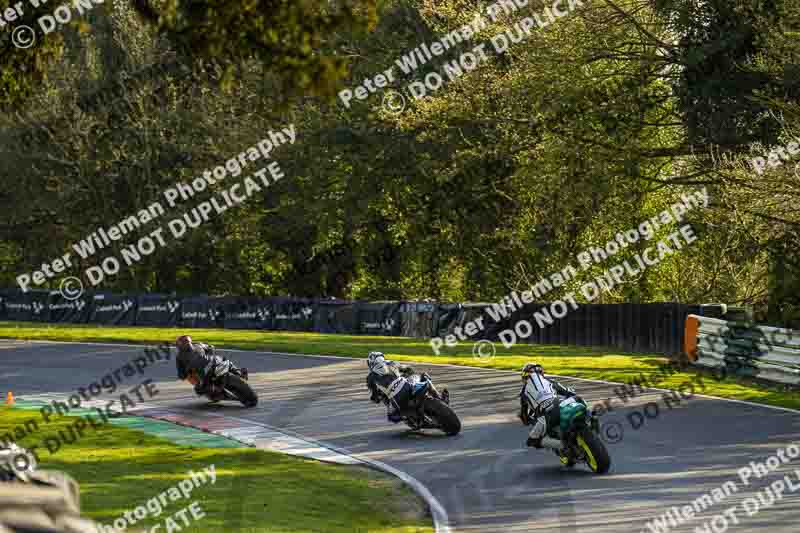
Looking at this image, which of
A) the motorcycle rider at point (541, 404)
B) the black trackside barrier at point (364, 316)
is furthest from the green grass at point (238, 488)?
the black trackside barrier at point (364, 316)

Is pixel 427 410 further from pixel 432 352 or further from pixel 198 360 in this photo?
pixel 432 352

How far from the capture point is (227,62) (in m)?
11.8

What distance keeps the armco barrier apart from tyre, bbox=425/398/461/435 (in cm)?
867

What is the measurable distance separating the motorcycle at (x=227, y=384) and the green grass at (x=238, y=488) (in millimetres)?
2703

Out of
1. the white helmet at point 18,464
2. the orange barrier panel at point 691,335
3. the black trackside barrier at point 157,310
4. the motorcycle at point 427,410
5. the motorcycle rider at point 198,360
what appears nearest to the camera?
the white helmet at point 18,464

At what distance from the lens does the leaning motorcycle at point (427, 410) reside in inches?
680

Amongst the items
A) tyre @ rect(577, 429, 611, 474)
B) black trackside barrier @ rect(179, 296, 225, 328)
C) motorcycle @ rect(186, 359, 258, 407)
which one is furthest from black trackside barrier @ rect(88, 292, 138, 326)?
tyre @ rect(577, 429, 611, 474)

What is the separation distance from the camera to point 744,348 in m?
24.5

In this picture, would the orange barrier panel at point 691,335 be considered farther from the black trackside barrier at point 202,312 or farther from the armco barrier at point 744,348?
the black trackside barrier at point 202,312

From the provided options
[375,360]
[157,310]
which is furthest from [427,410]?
[157,310]

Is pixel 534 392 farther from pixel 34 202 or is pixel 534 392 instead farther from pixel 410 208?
pixel 34 202

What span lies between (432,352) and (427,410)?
14.1 m

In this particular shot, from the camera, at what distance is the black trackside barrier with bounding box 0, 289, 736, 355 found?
103 feet

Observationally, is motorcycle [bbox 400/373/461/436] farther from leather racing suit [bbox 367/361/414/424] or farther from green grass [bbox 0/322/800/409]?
green grass [bbox 0/322/800/409]
